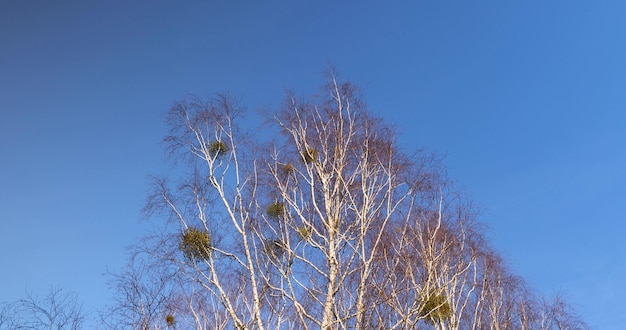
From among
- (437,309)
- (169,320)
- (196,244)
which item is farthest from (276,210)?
(437,309)

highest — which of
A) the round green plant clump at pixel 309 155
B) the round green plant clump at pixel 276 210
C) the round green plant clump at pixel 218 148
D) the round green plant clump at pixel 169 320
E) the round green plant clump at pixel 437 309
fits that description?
the round green plant clump at pixel 218 148

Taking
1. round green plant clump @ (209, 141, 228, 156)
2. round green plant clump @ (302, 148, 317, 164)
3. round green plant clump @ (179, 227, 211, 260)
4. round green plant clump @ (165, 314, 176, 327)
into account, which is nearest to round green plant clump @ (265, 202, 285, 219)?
round green plant clump @ (302, 148, 317, 164)

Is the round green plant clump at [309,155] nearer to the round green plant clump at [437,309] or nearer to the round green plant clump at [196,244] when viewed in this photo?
the round green plant clump at [196,244]

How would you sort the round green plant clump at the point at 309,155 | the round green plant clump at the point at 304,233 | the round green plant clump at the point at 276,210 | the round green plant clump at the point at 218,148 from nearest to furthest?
the round green plant clump at the point at 304,233 < the round green plant clump at the point at 309,155 < the round green plant clump at the point at 276,210 < the round green plant clump at the point at 218,148

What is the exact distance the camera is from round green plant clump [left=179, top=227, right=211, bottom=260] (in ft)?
40.8

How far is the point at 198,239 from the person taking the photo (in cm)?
1243

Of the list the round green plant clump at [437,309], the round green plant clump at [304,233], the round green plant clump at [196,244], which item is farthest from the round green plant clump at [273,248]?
the round green plant clump at [437,309]

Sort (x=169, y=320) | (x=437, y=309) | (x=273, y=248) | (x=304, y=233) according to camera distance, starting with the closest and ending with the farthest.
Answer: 1. (x=304, y=233)
2. (x=273, y=248)
3. (x=437, y=309)
4. (x=169, y=320)

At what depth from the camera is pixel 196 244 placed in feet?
40.8

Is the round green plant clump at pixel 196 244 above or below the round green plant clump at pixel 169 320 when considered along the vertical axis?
above

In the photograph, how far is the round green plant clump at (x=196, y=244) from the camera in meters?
12.4

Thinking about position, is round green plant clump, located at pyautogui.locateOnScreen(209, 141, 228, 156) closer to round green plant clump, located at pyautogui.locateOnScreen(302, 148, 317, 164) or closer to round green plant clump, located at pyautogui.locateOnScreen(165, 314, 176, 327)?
round green plant clump, located at pyautogui.locateOnScreen(302, 148, 317, 164)

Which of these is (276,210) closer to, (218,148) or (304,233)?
(304,233)

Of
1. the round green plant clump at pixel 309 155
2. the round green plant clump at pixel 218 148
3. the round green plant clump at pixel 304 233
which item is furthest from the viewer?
the round green plant clump at pixel 218 148
